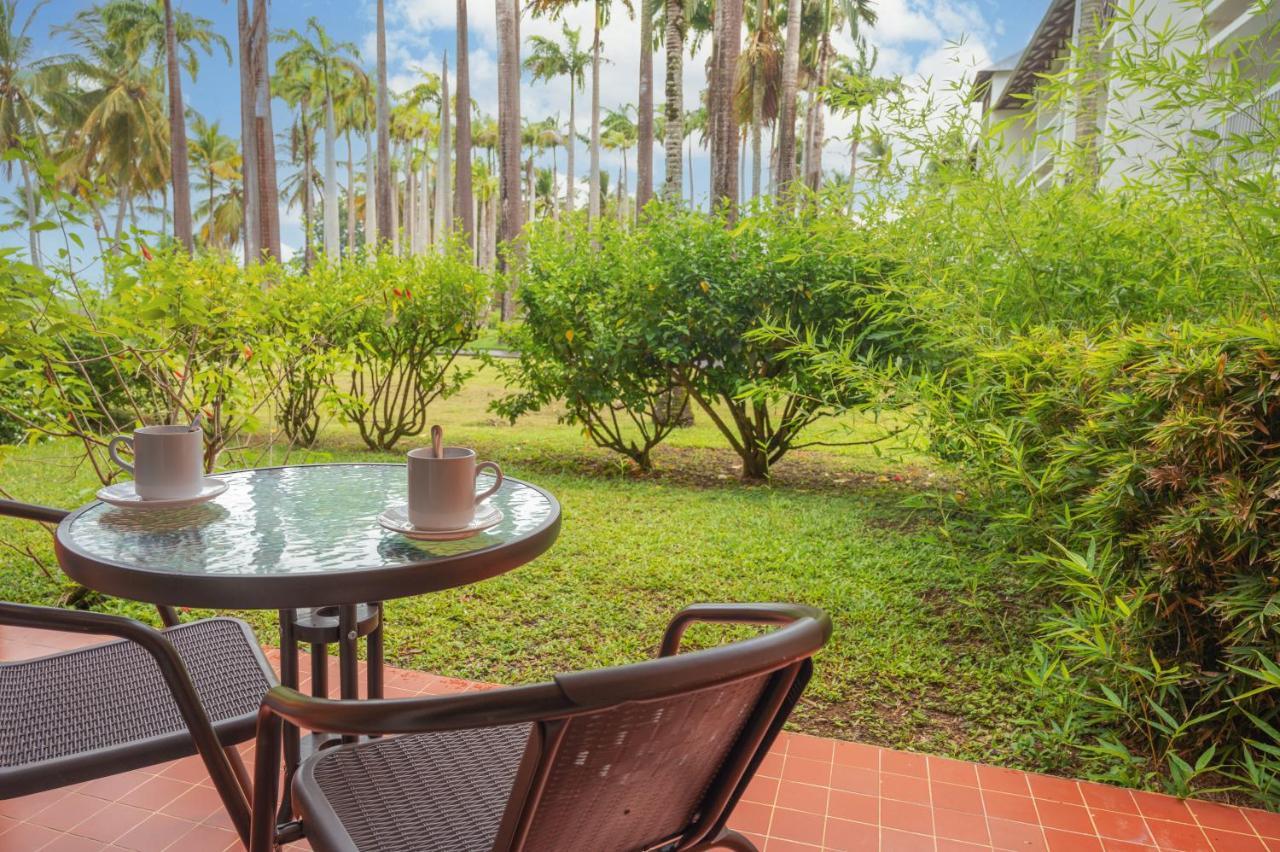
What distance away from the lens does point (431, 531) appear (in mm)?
1358

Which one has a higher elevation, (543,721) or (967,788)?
(543,721)

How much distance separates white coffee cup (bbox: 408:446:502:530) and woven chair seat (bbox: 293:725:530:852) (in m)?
0.35

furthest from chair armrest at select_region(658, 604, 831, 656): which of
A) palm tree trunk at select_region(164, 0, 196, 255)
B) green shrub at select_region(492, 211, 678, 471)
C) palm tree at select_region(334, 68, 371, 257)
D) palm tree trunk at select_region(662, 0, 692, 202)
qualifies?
palm tree at select_region(334, 68, 371, 257)

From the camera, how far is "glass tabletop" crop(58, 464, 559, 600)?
1246mm

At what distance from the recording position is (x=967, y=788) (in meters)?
2.05

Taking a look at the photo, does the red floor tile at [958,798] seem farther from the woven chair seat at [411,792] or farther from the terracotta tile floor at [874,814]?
the woven chair seat at [411,792]

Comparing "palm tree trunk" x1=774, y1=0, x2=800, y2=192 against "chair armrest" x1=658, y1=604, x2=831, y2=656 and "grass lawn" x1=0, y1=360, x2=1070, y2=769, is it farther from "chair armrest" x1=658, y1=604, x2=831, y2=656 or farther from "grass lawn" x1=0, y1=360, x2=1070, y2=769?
"chair armrest" x1=658, y1=604, x2=831, y2=656

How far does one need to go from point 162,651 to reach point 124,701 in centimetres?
41

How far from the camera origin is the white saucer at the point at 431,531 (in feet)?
4.43

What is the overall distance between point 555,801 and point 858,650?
7.49ft

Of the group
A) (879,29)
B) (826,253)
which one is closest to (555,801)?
(826,253)

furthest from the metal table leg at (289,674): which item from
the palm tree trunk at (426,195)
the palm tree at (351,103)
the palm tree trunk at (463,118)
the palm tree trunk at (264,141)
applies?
the palm tree at (351,103)

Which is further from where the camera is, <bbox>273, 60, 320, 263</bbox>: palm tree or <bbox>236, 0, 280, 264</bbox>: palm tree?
<bbox>273, 60, 320, 263</bbox>: palm tree

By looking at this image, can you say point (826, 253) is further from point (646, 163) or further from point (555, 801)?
point (646, 163)
